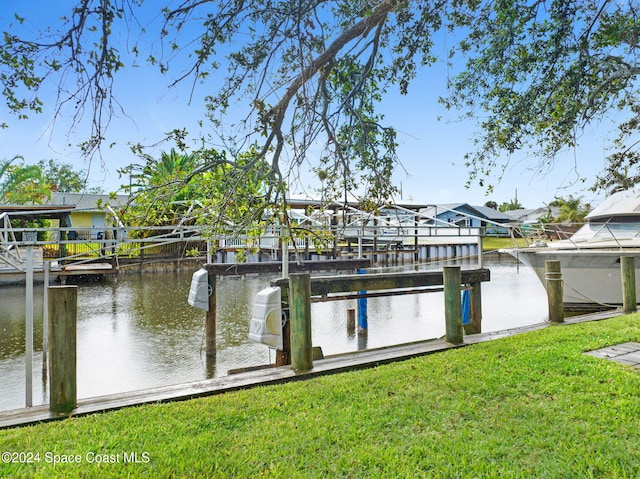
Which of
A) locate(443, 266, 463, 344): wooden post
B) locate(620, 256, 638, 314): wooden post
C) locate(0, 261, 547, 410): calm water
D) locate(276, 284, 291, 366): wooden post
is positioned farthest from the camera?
locate(0, 261, 547, 410): calm water

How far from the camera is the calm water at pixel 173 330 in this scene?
323 inches

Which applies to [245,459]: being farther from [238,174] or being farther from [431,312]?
[431,312]

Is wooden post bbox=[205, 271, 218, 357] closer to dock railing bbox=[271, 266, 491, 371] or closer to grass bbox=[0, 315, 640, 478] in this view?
dock railing bbox=[271, 266, 491, 371]

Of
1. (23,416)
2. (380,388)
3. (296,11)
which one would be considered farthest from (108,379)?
(296,11)

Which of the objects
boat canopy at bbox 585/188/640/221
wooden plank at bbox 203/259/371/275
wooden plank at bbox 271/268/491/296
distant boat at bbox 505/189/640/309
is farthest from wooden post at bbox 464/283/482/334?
boat canopy at bbox 585/188/640/221

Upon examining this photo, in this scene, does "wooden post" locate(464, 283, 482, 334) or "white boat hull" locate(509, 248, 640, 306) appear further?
"white boat hull" locate(509, 248, 640, 306)

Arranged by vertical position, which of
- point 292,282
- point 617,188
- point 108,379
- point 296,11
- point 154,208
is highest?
point 296,11

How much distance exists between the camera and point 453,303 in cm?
566

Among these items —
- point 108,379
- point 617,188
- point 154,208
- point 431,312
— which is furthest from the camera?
point 431,312

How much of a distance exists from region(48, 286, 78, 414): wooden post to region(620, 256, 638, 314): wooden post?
321 inches

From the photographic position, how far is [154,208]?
3773mm

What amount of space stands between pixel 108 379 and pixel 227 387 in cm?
482

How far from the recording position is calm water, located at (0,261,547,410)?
820 centimetres

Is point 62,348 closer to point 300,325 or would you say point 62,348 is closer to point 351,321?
point 300,325
